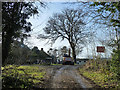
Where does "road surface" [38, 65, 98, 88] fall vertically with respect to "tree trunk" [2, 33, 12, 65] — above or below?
below

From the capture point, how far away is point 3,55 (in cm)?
716

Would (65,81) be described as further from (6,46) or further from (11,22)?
(11,22)

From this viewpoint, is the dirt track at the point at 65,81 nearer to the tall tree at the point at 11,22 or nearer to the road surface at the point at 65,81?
the road surface at the point at 65,81

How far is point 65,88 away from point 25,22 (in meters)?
4.27

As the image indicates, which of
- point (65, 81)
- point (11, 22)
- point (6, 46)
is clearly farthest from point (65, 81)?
point (11, 22)

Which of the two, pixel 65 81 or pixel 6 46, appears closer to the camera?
pixel 6 46

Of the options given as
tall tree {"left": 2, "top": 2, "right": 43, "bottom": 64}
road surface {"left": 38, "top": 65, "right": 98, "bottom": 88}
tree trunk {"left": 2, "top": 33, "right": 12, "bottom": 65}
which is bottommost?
road surface {"left": 38, "top": 65, "right": 98, "bottom": 88}

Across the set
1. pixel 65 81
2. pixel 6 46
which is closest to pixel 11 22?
pixel 6 46

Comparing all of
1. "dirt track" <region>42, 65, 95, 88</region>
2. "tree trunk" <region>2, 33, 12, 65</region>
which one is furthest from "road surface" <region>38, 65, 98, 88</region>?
"tree trunk" <region>2, 33, 12, 65</region>

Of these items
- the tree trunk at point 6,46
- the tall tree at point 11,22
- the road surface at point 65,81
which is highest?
the tall tree at point 11,22

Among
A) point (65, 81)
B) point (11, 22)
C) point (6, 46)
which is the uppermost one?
point (11, 22)

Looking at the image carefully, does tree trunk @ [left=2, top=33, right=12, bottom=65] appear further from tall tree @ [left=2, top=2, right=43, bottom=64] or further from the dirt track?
the dirt track

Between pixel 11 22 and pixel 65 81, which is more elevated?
pixel 11 22

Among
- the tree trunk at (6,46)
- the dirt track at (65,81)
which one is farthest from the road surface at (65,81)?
the tree trunk at (6,46)
